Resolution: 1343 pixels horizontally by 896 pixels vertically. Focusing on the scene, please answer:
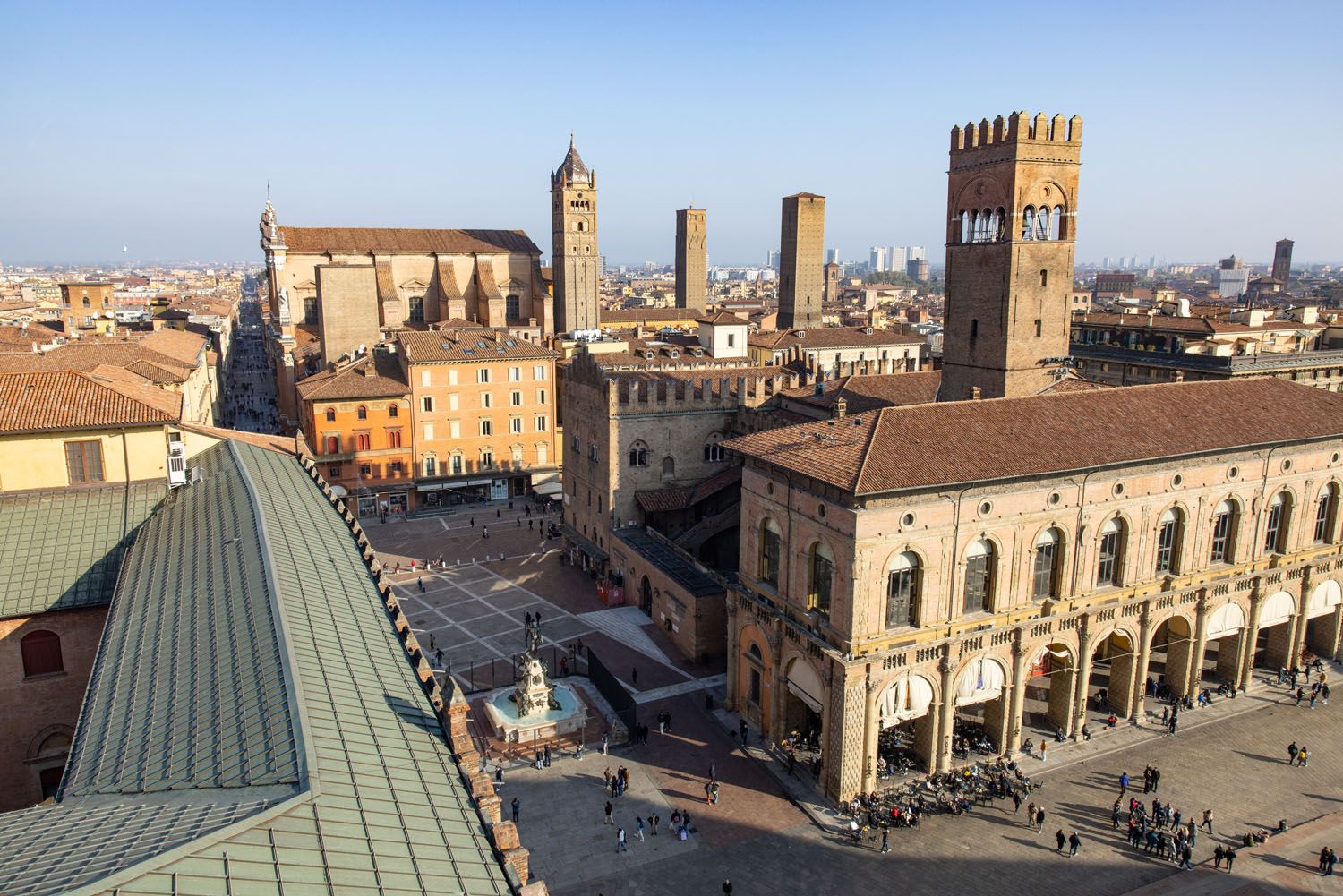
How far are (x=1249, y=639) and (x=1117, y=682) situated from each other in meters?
6.99

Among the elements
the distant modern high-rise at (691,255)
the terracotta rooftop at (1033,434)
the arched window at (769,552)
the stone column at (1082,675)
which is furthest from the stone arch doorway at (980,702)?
the distant modern high-rise at (691,255)

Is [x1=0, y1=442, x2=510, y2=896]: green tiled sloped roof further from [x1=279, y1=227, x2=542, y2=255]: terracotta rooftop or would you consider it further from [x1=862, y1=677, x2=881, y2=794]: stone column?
[x1=279, y1=227, x2=542, y2=255]: terracotta rooftop

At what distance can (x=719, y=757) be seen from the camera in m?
34.9

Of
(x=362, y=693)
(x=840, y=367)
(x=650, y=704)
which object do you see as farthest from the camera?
(x=840, y=367)

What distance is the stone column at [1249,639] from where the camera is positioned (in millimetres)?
39000

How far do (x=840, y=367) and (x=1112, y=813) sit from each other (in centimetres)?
4425

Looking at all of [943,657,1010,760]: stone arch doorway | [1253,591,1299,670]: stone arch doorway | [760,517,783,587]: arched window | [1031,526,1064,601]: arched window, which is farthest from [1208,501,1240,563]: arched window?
[760,517,783,587]: arched window

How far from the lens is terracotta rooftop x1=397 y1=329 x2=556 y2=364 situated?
68.7m

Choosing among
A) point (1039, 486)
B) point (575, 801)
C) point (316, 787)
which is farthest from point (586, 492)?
point (316, 787)

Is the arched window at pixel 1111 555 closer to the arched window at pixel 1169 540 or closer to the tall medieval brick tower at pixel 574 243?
the arched window at pixel 1169 540

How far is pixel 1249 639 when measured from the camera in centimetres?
3947

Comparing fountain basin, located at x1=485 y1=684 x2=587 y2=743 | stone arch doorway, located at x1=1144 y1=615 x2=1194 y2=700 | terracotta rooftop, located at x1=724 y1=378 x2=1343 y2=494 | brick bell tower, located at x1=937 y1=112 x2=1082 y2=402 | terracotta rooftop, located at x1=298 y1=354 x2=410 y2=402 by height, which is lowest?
fountain basin, located at x1=485 y1=684 x2=587 y2=743

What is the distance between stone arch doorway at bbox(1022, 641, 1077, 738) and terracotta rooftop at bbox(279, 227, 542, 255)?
8041cm

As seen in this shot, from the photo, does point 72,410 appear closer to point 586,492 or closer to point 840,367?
point 586,492
